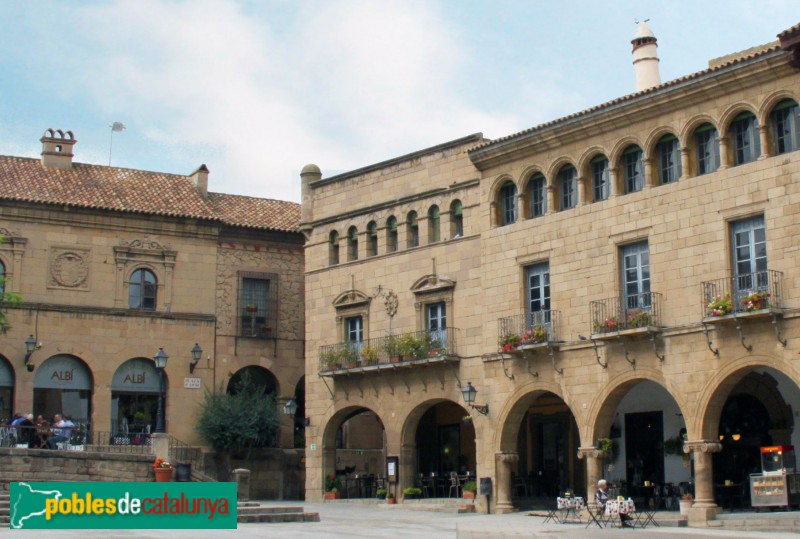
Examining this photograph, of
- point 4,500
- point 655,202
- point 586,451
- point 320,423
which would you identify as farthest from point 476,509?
point 4,500

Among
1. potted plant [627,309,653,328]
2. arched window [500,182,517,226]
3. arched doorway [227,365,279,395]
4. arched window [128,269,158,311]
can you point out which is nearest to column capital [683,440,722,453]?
potted plant [627,309,653,328]

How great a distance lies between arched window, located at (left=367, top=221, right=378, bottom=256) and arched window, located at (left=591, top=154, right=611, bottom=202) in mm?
8371

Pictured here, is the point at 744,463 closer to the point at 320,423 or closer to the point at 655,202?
the point at 655,202

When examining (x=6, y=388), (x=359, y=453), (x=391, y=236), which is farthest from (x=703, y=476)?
(x=6, y=388)

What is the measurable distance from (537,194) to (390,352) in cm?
646

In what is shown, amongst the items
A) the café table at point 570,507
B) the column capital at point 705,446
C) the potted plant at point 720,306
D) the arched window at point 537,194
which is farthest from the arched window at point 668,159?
the café table at point 570,507

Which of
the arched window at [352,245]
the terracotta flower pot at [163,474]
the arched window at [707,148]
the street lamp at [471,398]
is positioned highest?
the arched window at [707,148]

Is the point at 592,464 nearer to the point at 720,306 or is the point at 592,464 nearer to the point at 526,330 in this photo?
the point at 526,330

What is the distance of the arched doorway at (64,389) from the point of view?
39.5 m

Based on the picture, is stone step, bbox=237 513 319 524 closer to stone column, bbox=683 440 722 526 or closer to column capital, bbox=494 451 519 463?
column capital, bbox=494 451 519 463

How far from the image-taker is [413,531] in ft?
A: 86.0

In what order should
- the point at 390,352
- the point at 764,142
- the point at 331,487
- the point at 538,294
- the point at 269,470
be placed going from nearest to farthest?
the point at 764,142
the point at 538,294
the point at 390,352
the point at 331,487
the point at 269,470

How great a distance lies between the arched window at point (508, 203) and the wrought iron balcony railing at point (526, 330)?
9.46 feet

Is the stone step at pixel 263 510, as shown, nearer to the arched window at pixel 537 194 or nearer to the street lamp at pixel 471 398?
the street lamp at pixel 471 398
